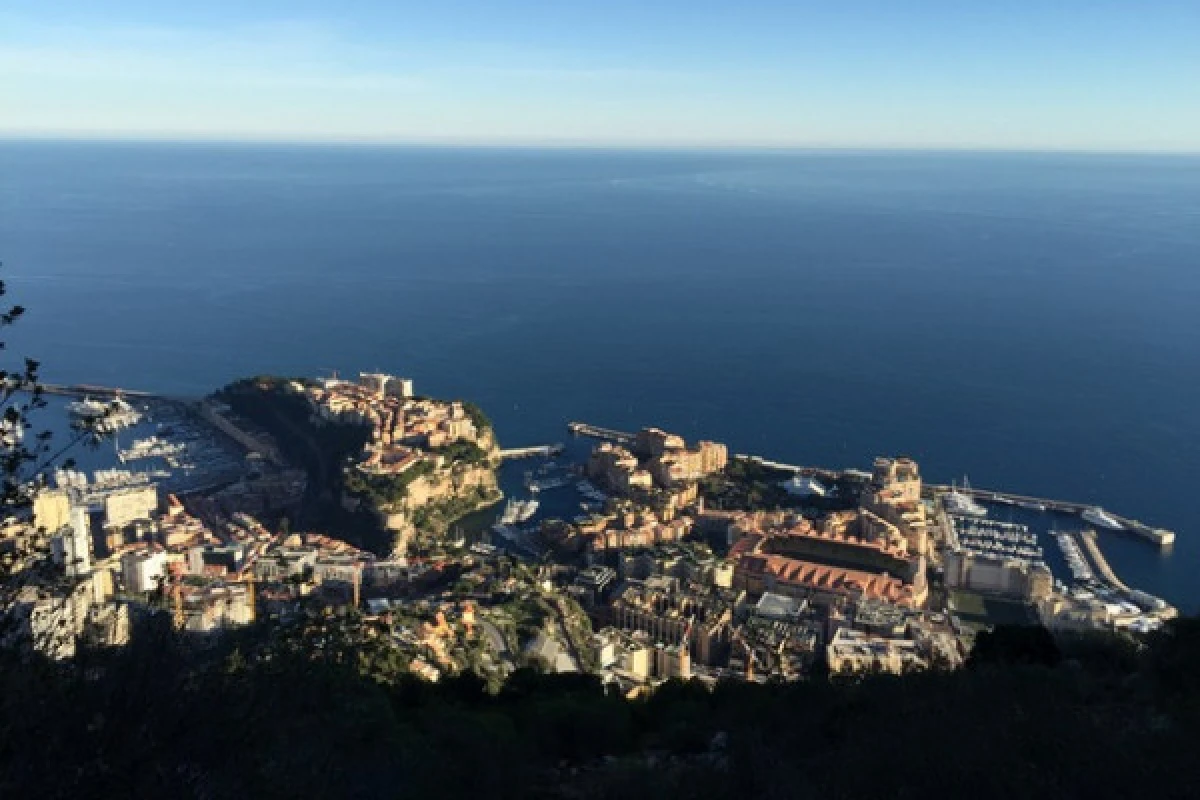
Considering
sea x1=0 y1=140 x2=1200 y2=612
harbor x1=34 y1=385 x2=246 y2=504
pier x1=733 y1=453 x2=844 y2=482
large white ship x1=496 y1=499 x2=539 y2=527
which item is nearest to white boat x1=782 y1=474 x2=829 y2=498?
pier x1=733 y1=453 x2=844 y2=482

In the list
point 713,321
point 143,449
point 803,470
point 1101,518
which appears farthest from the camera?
point 713,321

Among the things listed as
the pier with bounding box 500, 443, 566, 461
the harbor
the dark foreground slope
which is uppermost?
the dark foreground slope

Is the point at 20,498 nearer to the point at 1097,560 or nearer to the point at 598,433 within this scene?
the point at 1097,560

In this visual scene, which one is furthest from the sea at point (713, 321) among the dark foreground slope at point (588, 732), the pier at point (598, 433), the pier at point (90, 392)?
the dark foreground slope at point (588, 732)

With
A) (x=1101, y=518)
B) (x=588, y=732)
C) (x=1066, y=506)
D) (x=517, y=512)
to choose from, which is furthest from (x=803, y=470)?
(x=588, y=732)

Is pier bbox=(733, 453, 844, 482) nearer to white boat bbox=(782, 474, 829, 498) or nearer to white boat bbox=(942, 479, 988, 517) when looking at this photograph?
white boat bbox=(782, 474, 829, 498)
